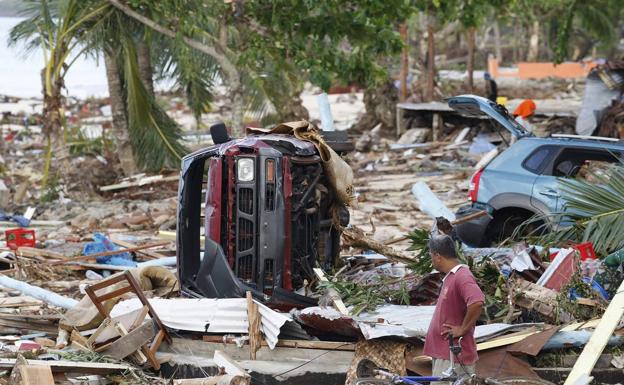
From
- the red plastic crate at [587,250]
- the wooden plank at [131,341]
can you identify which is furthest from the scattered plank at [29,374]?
the red plastic crate at [587,250]

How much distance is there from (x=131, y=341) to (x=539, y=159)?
6.27 metres

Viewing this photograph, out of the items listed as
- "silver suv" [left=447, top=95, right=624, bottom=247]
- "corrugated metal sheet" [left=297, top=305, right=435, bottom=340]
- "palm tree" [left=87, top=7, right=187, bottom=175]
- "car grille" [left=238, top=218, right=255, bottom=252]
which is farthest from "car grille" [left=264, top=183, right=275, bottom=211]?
"palm tree" [left=87, top=7, right=187, bottom=175]

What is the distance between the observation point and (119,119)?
24656mm

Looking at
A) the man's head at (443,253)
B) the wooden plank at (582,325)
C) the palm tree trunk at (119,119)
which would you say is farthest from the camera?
the palm tree trunk at (119,119)

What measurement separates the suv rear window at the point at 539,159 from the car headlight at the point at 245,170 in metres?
4.72

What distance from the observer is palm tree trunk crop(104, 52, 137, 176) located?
24.3 meters

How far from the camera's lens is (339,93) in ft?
159

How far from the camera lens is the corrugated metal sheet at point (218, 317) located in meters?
9.29

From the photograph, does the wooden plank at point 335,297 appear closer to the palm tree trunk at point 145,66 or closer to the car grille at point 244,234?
the car grille at point 244,234

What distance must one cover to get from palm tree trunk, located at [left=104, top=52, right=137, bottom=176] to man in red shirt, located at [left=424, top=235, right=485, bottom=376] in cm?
1773

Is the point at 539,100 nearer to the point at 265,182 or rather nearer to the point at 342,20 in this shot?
the point at 342,20

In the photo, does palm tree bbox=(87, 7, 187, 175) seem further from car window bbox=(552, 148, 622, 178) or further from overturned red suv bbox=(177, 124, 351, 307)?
overturned red suv bbox=(177, 124, 351, 307)

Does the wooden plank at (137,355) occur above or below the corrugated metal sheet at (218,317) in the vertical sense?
below

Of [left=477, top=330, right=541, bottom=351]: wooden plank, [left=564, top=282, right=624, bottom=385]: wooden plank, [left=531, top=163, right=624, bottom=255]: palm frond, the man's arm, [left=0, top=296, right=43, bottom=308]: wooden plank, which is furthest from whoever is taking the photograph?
[left=0, top=296, right=43, bottom=308]: wooden plank
